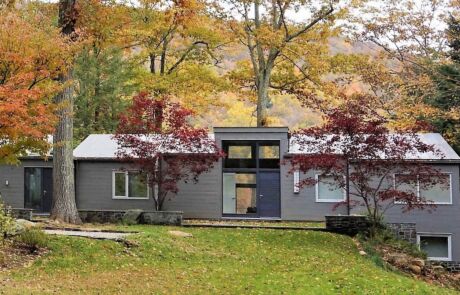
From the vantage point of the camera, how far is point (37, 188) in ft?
69.4

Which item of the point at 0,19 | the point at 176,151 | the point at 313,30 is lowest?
the point at 176,151

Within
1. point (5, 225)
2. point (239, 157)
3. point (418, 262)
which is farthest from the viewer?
point (239, 157)

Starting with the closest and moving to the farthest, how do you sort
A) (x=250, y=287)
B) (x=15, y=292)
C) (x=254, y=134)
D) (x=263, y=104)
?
1. (x=15, y=292)
2. (x=250, y=287)
3. (x=254, y=134)
4. (x=263, y=104)

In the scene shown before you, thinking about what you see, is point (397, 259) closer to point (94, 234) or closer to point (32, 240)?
point (94, 234)

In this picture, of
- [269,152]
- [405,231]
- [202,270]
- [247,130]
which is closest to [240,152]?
[247,130]

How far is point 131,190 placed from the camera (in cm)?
2050

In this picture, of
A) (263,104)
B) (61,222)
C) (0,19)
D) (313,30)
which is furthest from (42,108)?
(313,30)

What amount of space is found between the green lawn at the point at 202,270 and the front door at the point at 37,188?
34.0 ft

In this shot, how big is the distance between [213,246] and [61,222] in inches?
230

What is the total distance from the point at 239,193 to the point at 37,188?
8790 mm

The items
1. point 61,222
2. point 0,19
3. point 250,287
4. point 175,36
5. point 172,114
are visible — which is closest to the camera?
point 250,287

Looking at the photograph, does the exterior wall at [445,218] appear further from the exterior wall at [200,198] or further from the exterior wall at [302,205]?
the exterior wall at [200,198]

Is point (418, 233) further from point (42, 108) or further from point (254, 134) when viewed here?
point (42, 108)

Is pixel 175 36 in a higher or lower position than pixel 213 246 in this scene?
→ higher
